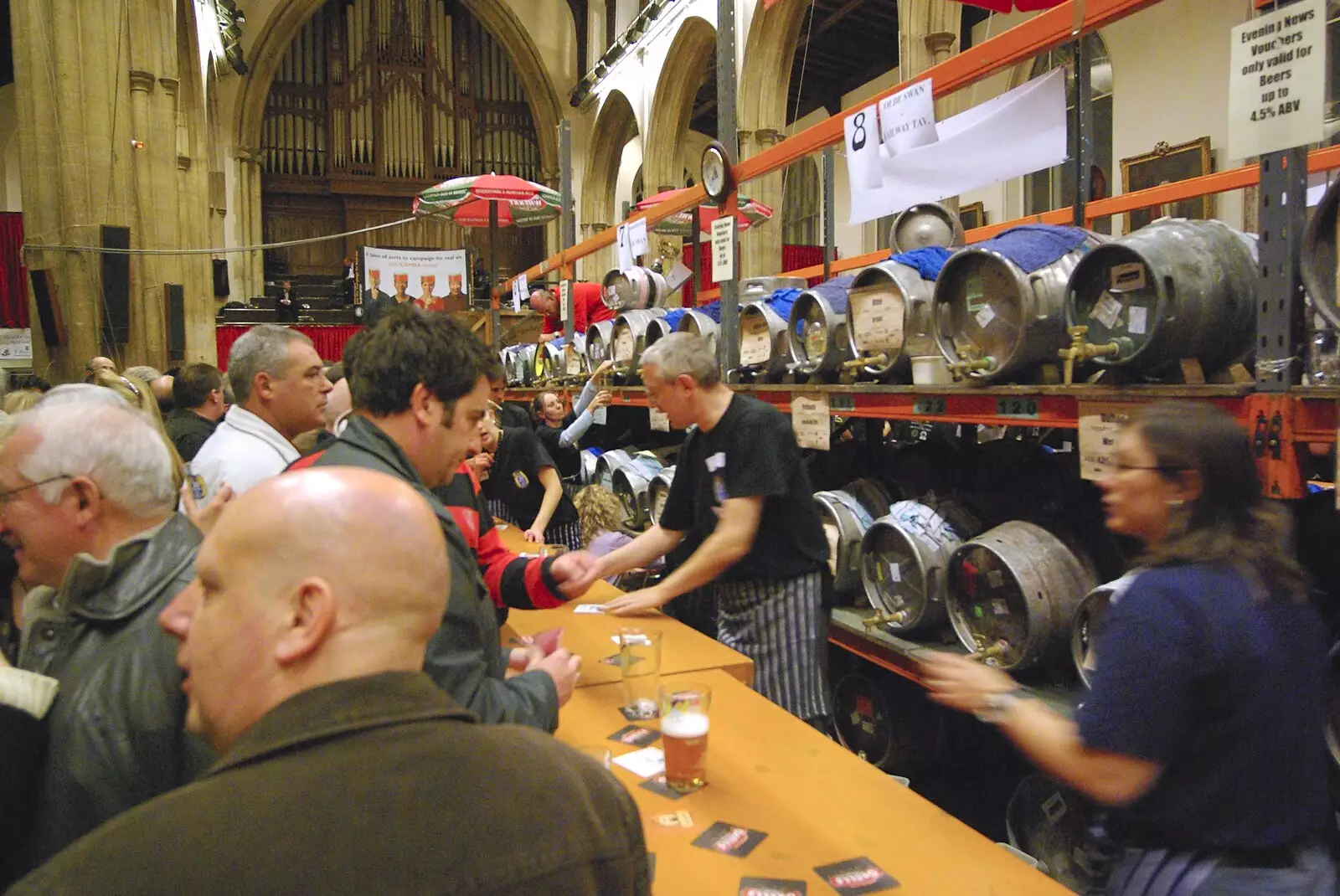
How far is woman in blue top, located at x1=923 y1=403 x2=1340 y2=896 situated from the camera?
147 centimetres

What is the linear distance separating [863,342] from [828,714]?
1.38m

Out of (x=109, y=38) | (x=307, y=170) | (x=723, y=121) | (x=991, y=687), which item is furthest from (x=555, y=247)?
(x=991, y=687)

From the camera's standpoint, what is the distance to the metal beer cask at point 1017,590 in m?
2.72

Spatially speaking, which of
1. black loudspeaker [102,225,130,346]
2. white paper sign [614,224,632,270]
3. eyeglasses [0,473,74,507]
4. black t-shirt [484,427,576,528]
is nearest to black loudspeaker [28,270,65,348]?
black loudspeaker [102,225,130,346]

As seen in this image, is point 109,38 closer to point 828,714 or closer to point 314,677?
point 828,714

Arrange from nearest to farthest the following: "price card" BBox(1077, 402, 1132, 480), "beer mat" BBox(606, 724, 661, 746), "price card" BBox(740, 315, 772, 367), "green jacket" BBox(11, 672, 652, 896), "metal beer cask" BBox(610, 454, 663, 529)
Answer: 1. "green jacket" BBox(11, 672, 652, 896)
2. "beer mat" BBox(606, 724, 661, 746)
3. "price card" BBox(1077, 402, 1132, 480)
4. "price card" BBox(740, 315, 772, 367)
5. "metal beer cask" BBox(610, 454, 663, 529)

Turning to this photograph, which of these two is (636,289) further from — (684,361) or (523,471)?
(684,361)

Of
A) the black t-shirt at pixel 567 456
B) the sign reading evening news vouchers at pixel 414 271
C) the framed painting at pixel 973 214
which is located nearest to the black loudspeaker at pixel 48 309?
the sign reading evening news vouchers at pixel 414 271

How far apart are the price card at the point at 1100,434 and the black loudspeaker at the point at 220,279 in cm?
1697

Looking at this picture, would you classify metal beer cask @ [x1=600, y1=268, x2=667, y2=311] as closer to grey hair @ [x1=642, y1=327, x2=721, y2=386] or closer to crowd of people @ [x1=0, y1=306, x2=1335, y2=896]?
grey hair @ [x1=642, y1=327, x2=721, y2=386]

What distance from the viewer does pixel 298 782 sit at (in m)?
0.79

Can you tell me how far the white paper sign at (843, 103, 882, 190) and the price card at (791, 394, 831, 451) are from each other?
839mm

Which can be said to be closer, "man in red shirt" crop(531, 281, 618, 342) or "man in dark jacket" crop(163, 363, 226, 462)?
"man in dark jacket" crop(163, 363, 226, 462)

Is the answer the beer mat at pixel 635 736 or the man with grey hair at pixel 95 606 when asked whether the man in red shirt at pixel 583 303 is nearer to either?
the beer mat at pixel 635 736
